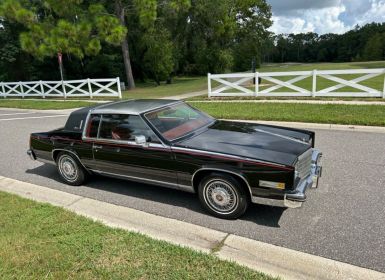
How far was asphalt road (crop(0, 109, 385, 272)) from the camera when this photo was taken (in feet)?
10.5

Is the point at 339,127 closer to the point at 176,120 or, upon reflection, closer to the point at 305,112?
the point at 305,112

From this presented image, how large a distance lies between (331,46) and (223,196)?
123 m

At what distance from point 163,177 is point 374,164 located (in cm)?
372

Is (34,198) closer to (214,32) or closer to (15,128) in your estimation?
(15,128)

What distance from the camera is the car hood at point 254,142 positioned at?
3.57 m

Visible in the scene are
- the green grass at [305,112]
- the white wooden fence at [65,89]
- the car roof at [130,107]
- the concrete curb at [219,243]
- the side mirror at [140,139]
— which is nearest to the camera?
the concrete curb at [219,243]

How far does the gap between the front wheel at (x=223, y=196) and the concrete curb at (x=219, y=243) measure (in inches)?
13.7

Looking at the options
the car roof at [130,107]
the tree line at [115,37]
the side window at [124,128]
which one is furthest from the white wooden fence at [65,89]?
the side window at [124,128]

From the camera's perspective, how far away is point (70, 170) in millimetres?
5238

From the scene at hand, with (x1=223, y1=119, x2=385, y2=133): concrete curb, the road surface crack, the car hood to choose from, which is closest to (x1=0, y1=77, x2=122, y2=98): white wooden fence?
(x1=223, y1=119, x2=385, y2=133): concrete curb

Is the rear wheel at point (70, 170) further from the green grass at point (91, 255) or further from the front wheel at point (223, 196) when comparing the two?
the front wheel at point (223, 196)

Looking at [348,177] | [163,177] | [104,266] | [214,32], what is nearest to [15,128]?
[163,177]

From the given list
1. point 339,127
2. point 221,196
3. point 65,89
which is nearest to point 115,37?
point 65,89

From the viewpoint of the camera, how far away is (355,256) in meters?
2.97
